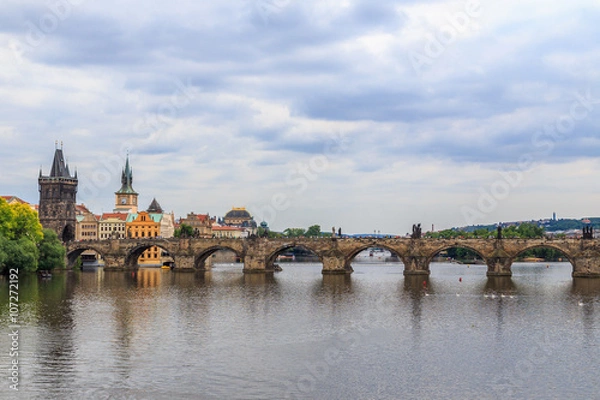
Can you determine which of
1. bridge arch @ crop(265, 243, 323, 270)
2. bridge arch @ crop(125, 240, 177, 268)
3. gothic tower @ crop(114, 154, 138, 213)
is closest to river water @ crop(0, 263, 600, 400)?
bridge arch @ crop(265, 243, 323, 270)

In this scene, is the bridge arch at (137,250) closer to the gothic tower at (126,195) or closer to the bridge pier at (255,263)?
the bridge pier at (255,263)

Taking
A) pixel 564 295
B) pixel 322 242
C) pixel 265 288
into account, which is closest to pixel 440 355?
pixel 564 295

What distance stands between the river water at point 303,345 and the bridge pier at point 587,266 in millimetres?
21405

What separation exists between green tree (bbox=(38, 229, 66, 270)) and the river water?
85.0ft

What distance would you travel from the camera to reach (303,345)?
4047 centimetres

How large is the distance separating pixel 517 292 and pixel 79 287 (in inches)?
1868

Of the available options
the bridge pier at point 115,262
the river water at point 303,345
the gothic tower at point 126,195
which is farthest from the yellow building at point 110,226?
the river water at point 303,345

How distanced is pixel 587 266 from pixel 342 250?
33.2m

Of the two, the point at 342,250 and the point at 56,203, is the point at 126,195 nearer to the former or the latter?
the point at 56,203

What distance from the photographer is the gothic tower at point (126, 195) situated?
180625 millimetres

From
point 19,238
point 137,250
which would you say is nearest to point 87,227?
point 137,250

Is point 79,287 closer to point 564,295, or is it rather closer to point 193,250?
point 193,250

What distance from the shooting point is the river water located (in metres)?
30.9

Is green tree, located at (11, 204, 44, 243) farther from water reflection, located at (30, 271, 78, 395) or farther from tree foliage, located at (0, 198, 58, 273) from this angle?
water reflection, located at (30, 271, 78, 395)
